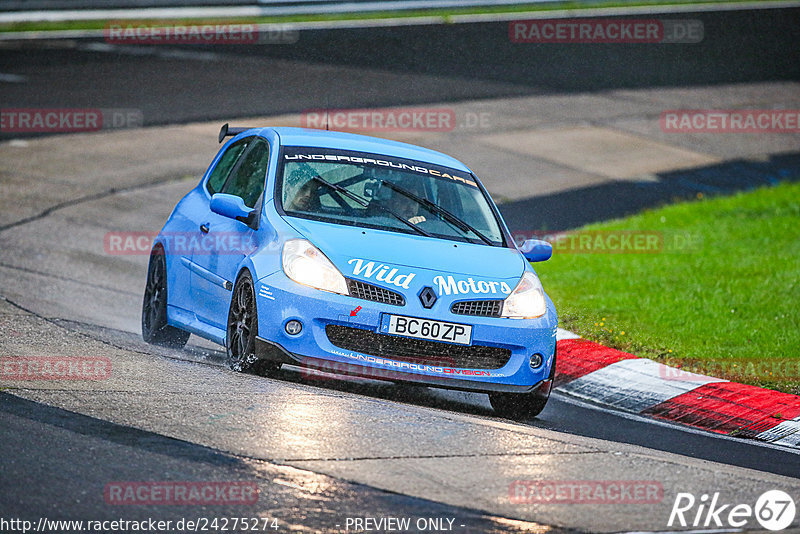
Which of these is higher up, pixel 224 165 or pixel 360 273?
pixel 224 165

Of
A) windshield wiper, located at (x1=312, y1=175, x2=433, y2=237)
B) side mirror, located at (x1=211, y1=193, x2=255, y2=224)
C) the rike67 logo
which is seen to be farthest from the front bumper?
the rike67 logo

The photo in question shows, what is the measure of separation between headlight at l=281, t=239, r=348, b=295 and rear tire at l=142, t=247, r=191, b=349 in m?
1.88

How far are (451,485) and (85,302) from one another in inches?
215

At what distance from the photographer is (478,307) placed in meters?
7.38

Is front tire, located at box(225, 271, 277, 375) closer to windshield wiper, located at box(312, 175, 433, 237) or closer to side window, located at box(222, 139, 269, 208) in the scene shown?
side window, located at box(222, 139, 269, 208)

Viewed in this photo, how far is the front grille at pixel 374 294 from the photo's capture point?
7.21 meters

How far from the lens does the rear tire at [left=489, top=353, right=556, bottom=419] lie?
771cm

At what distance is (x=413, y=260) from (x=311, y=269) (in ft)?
1.99

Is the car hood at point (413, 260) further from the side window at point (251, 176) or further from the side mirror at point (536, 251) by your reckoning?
the side window at point (251, 176)

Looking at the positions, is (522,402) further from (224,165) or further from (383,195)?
(224,165)

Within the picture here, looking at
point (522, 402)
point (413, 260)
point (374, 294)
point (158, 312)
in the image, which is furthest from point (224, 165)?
point (522, 402)

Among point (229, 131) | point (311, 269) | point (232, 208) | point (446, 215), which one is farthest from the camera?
point (229, 131)

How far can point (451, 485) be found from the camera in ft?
18.2

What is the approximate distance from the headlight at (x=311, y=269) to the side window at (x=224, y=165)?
1.83 m
